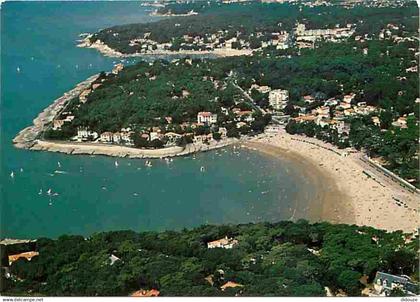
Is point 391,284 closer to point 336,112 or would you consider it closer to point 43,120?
point 336,112

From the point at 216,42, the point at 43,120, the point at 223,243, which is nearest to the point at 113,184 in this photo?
the point at 223,243

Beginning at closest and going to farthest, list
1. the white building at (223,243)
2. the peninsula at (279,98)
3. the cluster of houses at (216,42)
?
the white building at (223,243) → the peninsula at (279,98) → the cluster of houses at (216,42)

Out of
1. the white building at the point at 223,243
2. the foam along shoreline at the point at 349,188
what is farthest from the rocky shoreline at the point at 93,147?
the white building at the point at 223,243

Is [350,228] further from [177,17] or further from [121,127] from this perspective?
[177,17]

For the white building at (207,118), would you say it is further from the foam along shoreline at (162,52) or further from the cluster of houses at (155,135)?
the foam along shoreline at (162,52)

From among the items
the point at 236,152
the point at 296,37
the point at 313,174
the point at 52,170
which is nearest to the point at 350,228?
the point at 313,174

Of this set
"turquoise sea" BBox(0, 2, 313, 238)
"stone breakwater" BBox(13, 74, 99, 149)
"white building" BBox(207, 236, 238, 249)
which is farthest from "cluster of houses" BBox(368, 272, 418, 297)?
"stone breakwater" BBox(13, 74, 99, 149)
